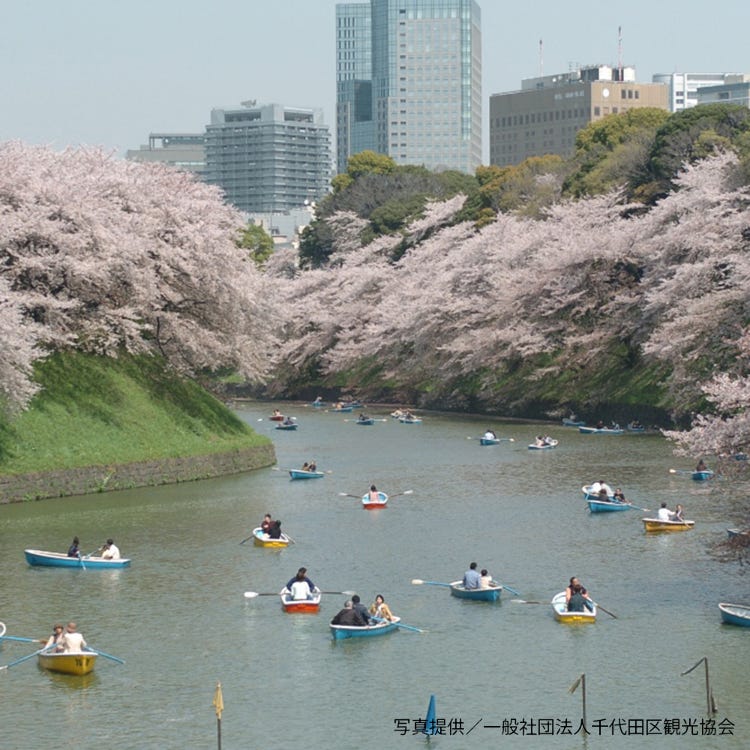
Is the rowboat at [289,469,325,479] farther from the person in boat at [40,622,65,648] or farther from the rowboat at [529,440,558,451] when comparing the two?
the person in boat at [40,622,65,648]

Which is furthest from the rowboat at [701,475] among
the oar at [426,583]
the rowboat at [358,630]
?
Answer: the rowboat at [358,630]

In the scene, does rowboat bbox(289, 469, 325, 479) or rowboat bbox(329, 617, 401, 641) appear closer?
rowboat bbox(329, 617, 401, 641)

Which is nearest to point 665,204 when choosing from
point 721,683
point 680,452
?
point 680,452

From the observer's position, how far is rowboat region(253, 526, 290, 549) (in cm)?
4556

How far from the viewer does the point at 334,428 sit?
8806 centimetres

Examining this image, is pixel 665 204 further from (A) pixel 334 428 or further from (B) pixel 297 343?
(B) pixel 297 343

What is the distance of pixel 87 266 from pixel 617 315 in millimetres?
34338

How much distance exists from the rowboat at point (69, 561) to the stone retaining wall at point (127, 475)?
10799 millimetres

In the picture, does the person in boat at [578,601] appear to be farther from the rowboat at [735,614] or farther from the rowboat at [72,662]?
the rowboat at [72,662]

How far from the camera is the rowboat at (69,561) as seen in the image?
41938 mm

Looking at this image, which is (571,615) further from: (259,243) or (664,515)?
(259,243)

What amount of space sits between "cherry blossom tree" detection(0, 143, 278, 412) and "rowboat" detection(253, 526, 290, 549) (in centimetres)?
1463

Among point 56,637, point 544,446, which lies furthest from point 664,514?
point 544,446

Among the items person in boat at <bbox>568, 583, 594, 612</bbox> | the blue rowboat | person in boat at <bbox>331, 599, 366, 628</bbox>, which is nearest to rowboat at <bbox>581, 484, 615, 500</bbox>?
person in boat at <bbox>568, 583, 594, 612</bbox>
